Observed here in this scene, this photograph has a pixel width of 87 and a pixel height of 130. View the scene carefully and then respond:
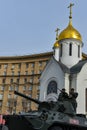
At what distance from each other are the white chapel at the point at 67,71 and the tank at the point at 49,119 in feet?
72.5

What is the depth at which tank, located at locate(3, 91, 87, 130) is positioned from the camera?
11.8 metres

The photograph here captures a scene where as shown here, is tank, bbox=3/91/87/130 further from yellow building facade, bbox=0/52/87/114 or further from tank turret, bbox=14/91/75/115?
yellow building facade, bbox=0/52/87/114

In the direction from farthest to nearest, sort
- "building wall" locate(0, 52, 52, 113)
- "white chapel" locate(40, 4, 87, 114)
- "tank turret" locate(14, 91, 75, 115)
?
"building wall" locate(0, 52, 52, 113) → "white chapel" locate(40, 4, 87, 114) → "tank turret" locate(14, 91, 75, 115)

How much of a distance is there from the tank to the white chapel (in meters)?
22.1

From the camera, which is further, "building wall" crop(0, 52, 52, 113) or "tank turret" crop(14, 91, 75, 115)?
"building wall" crop(0, 52, 52, 113)

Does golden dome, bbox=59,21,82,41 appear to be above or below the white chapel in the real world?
above

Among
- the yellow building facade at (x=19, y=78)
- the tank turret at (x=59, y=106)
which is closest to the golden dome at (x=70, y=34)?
the tank turret at (x=59, y=106)

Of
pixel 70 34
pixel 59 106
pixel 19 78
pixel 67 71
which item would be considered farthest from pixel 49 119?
pixel 19 78

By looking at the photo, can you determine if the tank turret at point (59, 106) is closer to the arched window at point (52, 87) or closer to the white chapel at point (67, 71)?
the white chapel at point (67, 71)

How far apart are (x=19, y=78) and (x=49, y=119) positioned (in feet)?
219

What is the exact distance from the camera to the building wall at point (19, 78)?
75.8 meters

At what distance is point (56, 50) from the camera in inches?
1740

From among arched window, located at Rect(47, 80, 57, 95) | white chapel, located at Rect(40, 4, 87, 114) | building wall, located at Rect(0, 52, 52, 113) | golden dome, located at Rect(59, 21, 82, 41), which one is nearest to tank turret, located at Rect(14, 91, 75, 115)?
white chapel, located at Rect(40, 4, 87, 114)

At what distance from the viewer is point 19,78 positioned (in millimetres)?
78250
